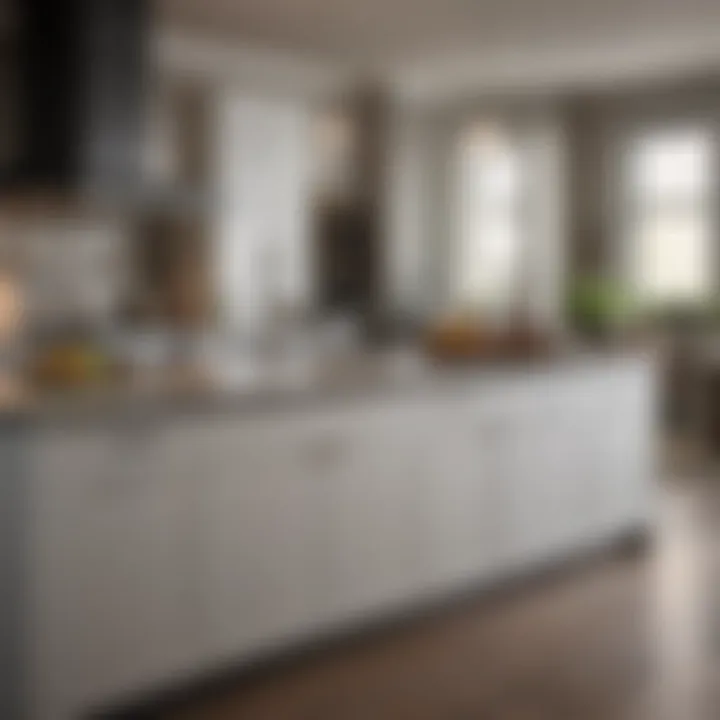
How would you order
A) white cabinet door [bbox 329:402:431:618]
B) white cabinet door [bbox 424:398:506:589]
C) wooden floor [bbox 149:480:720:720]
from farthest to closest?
white cabinet door [bbox 424:398:506:589] < white cabinet door [bbox 329:402:431:618] < wooden floor [bbox 149:480:720:720]

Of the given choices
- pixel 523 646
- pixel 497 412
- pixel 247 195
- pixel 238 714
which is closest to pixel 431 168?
pixel 247 195

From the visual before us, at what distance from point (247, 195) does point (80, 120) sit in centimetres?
248

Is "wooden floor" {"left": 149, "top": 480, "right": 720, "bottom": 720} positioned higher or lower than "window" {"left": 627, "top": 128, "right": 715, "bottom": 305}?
lower

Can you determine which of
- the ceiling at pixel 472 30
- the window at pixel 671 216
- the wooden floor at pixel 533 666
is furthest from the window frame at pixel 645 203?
the wooden floor at pixel 533 666

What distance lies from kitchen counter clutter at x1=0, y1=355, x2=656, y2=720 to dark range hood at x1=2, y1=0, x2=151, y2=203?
1.51 m

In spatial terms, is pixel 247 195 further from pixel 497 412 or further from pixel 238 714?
pixel 238 714

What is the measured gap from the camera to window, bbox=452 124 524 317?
316 inches

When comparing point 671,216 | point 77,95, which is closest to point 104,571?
point 77,95

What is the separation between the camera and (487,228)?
26.9 ft

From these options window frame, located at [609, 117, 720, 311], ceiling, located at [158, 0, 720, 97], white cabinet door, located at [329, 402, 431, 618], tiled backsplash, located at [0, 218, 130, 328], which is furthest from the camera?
window frame, located at [609, 117, 720, 311]

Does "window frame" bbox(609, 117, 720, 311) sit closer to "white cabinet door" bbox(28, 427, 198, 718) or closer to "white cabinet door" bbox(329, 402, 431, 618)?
"white cabinet door" bbox(329, 402, 431, 618)

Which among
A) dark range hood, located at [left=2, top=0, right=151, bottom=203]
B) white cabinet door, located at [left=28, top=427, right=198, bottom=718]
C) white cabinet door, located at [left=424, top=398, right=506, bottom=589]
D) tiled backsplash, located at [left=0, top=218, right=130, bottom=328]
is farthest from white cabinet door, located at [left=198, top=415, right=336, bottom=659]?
tiled backsplash, located at [left=0, top=218, right=130, bottom=328]

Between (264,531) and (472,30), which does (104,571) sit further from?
(472,30)

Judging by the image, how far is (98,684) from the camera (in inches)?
100.0
